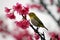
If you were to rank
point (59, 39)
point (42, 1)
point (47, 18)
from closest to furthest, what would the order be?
1. point (59, 39)
2. point (42, 1)
3. point (47, 18)

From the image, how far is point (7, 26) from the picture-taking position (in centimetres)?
115

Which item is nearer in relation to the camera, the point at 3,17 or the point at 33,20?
the point at 33,20

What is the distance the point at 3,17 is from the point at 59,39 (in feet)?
1.86

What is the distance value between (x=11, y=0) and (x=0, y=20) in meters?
0.21

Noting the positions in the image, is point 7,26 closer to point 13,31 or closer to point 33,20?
point 13,31

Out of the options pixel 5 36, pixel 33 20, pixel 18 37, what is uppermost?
pixel 33 20

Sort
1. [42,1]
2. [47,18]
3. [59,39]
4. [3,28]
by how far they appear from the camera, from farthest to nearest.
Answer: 1. [47,18]
2. [3,28]
3. [42,1]
4. [59,39]

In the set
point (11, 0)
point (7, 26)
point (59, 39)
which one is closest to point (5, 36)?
point (7, 26)

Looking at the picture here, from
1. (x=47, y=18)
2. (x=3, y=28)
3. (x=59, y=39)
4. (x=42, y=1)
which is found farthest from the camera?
(x=47, y=18)

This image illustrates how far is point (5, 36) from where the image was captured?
1.20m

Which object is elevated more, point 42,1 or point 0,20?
point 42,1

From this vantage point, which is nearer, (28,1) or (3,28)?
(3,28)

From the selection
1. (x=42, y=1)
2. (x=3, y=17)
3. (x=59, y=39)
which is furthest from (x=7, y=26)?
(x=59, y=39)

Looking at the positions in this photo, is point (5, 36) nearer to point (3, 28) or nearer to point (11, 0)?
point (3, 28)
